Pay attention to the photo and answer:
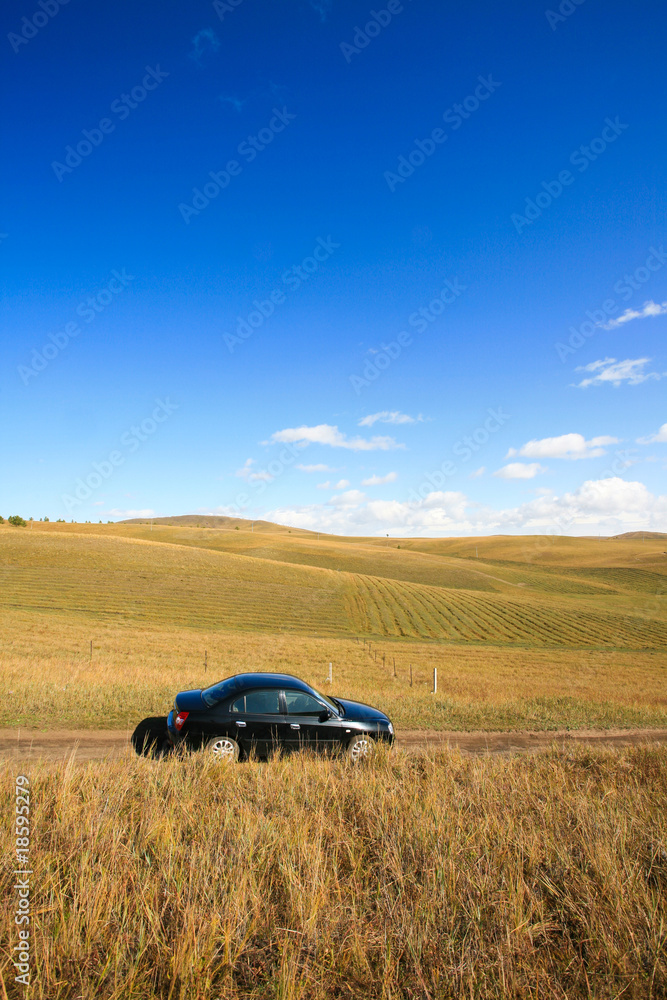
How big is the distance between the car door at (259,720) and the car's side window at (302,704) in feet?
0.53

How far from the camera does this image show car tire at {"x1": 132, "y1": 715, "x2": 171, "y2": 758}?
892 centimetres

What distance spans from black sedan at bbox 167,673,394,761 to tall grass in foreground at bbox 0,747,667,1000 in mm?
2945

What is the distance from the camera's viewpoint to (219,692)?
902cm

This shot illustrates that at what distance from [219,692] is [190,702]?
0.49 metres

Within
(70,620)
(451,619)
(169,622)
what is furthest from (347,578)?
(70,620)

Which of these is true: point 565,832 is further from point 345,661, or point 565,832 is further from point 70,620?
point 70,620

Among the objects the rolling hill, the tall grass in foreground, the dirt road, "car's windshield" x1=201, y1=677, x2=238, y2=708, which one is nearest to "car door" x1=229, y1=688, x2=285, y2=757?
"car's windshield" x1=201, y1=677, x2=238, y2=708

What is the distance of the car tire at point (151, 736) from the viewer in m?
8.92

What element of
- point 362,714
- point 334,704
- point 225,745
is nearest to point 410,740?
→ point 362,714

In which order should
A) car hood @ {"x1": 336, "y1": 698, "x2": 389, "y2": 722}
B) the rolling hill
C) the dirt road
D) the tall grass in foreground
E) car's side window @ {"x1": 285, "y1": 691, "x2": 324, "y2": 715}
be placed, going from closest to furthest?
1. the tall grass in foreground
2. car's side window @ {"x1": 285, "y1": 691, "x2": 324, "y2": 715}
3. car hood @ {"x1": 336, "y1": 698, "x2": 389, "y2": 722}
4. the dirt road
5. the rolling hill

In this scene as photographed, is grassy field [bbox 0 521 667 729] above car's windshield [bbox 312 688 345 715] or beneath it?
beneath

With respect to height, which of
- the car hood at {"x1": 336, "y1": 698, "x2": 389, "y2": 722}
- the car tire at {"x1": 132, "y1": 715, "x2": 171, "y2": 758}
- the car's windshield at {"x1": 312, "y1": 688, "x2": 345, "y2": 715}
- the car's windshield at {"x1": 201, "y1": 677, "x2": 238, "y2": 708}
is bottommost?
the car tire at {"x1": 132, "y1": 715, "x2": 171, "y2": 758}

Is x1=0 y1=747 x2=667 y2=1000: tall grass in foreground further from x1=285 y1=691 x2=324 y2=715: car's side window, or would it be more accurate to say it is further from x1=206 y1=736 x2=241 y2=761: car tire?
x1=285 y1=691 x2=324 y2=715: car's side window

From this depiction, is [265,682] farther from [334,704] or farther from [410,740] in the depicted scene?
[410,740]
